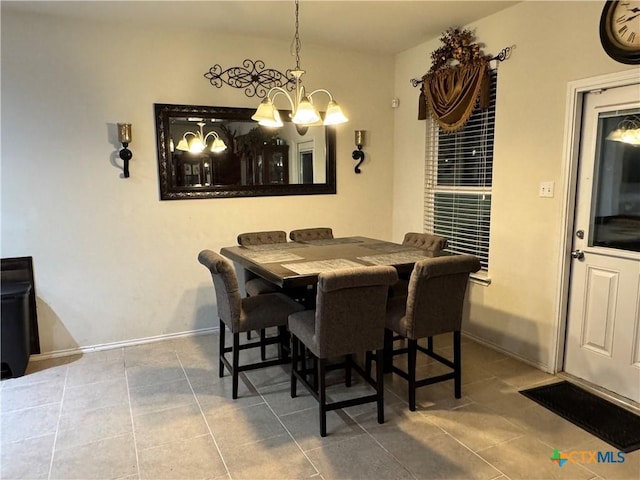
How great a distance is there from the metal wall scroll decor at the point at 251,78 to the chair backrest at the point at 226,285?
1.85m

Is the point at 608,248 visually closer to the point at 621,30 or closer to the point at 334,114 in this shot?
the point at 621,30

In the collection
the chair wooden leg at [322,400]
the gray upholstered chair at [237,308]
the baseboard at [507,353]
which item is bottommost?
the baseboard at [507,353]

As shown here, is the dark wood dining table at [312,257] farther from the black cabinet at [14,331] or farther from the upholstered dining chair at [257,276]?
the black cabinet at [14,331]

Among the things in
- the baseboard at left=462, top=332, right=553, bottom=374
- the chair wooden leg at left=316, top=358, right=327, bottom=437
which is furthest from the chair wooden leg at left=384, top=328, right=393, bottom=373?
the baseboard at left=462, top=332, right=553, bottom=374

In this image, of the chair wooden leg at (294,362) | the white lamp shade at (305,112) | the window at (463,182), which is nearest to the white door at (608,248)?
the window at (463,182)

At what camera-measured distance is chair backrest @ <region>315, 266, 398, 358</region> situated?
90.4 inches

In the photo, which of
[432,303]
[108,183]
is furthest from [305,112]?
[108,183]

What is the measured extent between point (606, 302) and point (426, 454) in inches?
63.5

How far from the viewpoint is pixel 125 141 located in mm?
3561

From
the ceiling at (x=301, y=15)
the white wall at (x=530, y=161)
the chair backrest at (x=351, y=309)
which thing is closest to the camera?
the chair backrest at (x=351, y=309)

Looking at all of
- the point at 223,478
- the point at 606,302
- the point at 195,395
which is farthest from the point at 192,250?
the point at 606,302

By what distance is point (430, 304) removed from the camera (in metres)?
2.63

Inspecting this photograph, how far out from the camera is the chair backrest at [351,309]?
2.30 meters

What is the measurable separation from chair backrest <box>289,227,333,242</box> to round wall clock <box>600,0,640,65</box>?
2460 mm
